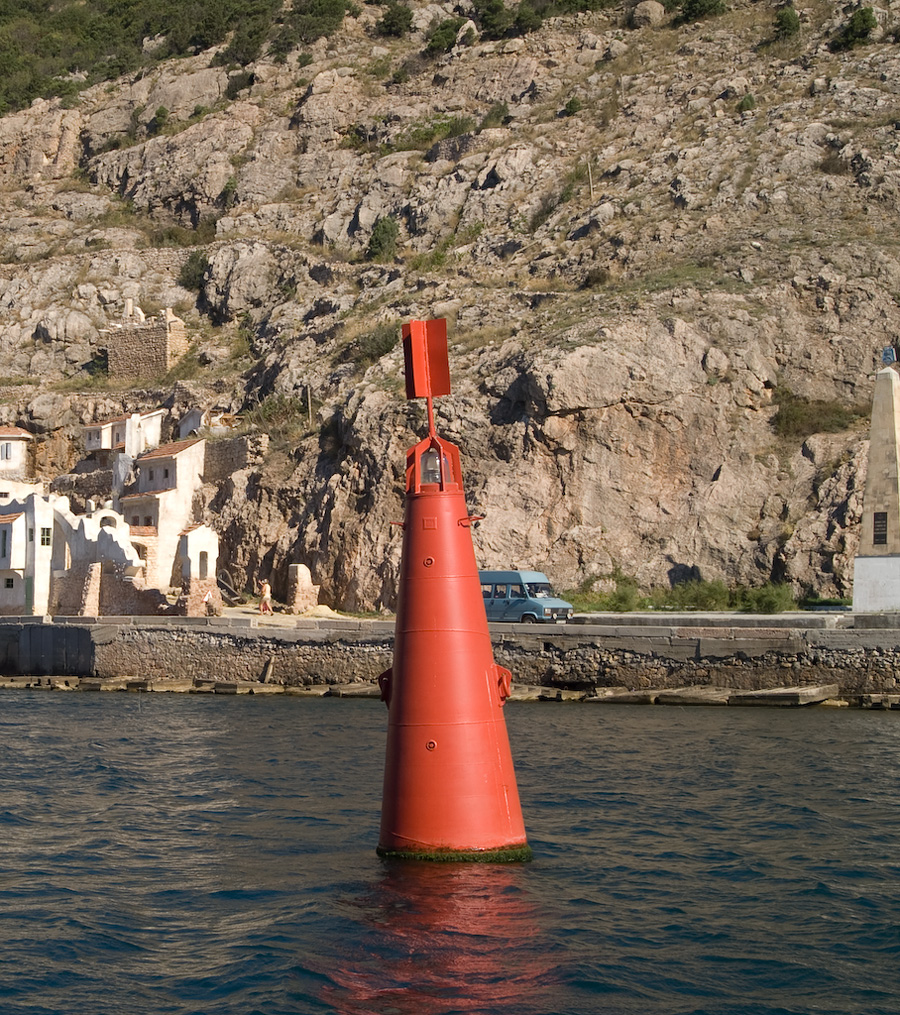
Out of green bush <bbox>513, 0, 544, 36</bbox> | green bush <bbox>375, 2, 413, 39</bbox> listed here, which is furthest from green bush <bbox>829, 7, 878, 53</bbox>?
green bush <bbox>375, 2, 413, 39</bbox>

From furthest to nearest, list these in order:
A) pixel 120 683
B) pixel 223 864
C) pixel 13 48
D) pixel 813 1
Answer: pixel 13 48 → pixel 813 1 → pixel 120 683 → pixel 223 864

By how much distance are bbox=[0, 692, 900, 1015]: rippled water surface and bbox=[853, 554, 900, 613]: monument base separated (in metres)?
9.08

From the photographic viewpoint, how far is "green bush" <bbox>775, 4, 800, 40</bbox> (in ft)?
186

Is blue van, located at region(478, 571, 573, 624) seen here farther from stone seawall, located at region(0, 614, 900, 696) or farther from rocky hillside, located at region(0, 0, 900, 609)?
rocky hillside, located at region(0, 0, 900, 609)

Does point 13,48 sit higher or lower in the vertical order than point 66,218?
higher

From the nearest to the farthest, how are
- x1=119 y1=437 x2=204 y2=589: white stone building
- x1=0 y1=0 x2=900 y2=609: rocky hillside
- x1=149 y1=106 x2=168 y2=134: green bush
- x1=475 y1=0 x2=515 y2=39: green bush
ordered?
x1=0 y1=0 x2=900 y2=609: rocky hillside
x1=119 y1=437 x2=204 y2=589: white stone building
x1=475 y1=0 x2=515 y2=39: green bush
x1=149 y1=106 x2=168 y2=134: green bush

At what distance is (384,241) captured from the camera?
189 ft

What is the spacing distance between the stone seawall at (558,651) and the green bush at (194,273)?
33439 millimetres

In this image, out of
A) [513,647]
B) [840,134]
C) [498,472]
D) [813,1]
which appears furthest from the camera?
[813,1]

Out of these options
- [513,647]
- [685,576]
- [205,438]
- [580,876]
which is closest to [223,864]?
[580,876]

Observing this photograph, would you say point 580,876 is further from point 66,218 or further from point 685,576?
point 66,218

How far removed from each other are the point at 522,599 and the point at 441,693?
21.2 meters

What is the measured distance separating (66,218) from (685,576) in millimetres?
53376

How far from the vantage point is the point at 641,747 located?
19328 millimetres
